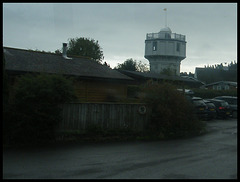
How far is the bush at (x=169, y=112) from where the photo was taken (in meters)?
15.2

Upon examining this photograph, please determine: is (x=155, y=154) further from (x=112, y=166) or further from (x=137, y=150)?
(x=112, y=166)

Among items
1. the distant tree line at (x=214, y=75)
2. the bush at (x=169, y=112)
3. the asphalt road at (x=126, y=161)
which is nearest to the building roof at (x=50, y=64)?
the bush at (x=169, y=112)

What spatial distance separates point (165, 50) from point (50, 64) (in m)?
48.9

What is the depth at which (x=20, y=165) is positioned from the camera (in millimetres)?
8578

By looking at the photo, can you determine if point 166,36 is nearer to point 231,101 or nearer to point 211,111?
point 231,101

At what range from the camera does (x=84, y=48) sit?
194 ft

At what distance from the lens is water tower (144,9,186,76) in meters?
67.4

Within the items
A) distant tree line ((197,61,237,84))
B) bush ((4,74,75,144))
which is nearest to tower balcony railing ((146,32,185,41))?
distant tree line ((197,61,237,84))

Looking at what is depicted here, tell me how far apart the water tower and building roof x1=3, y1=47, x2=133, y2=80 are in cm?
4415

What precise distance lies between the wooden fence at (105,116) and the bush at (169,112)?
1.62 ft

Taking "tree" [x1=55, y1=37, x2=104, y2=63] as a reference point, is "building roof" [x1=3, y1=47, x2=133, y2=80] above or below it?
below

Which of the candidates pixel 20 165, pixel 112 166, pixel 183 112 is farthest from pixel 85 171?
pixel 183 112

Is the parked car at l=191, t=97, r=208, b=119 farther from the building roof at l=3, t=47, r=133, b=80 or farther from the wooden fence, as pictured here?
the wooden fence

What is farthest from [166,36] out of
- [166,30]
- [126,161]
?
[126,161]
